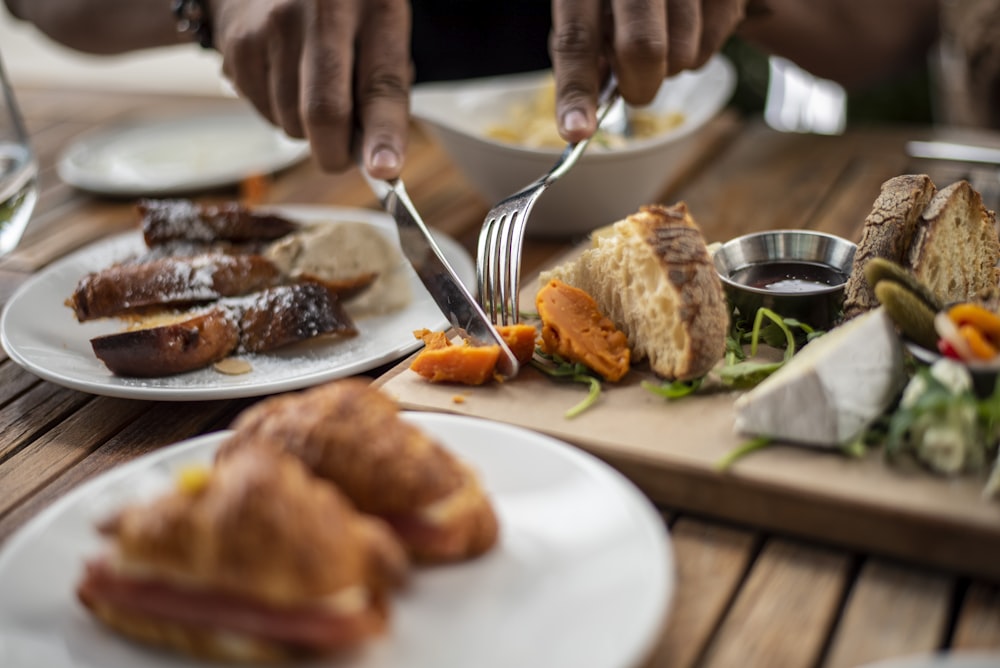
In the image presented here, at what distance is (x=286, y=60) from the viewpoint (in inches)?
109

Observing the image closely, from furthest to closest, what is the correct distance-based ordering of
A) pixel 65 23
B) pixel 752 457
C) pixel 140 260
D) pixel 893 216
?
pixel 65 23
pixel 140 260
pixel 893 216
pixel 752 457

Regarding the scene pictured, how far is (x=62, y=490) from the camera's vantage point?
5.93 ft

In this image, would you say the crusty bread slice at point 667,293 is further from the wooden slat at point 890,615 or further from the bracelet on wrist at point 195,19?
the bracelet on wrist at point 195,19

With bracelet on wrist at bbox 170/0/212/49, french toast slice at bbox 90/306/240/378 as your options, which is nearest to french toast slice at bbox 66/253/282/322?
french toast slice at bbox 90/306/240/378

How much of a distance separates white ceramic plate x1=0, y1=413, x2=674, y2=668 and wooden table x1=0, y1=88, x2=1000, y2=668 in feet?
0.48

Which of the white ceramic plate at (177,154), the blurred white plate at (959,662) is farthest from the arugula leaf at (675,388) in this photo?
the white ceramic plate at (177,154)

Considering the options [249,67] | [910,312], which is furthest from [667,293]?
[249,67]

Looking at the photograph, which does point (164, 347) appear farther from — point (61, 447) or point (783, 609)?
point (783, 609)

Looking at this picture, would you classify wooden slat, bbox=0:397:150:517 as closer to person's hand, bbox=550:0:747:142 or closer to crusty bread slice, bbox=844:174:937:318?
person's hand, bbox=550:0:747:142

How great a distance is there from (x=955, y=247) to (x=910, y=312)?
39 cm

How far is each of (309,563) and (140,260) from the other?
171cm

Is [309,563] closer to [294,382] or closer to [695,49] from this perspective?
[294,382]

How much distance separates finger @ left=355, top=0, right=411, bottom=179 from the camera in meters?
2.65

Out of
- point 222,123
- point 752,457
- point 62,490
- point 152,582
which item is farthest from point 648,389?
point 222,123
